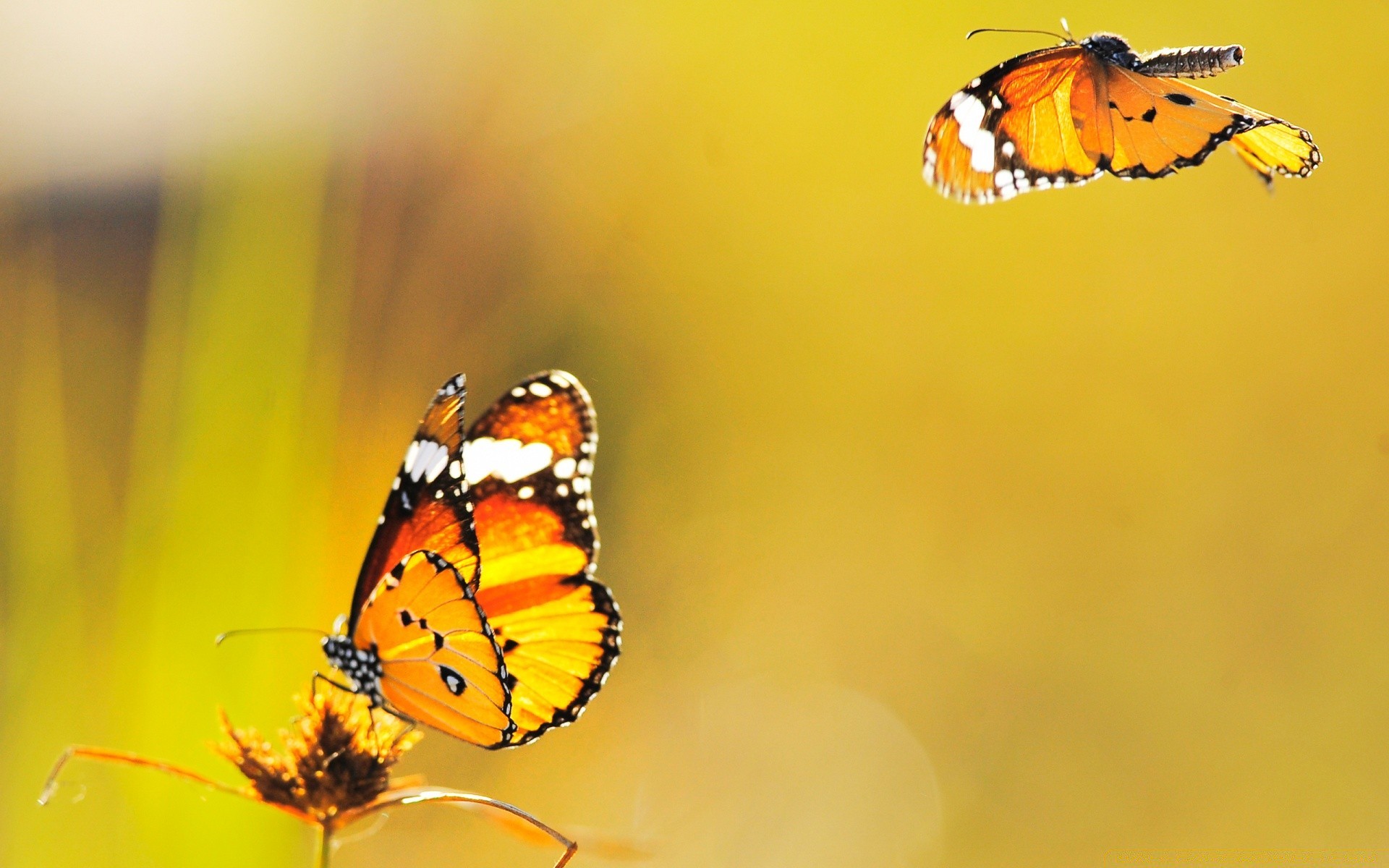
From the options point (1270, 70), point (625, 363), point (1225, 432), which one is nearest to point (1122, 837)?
point (1225, 432)

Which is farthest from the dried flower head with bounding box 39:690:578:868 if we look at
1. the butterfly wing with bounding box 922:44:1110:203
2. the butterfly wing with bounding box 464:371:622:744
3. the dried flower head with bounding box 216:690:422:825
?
the butterfly wing with bounding box 922:44:1110:203

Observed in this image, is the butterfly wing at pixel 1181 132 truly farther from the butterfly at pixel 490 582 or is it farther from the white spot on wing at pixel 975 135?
the butterfly at pixel 490 582

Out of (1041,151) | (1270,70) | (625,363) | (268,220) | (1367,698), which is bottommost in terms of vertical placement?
(1367,698)

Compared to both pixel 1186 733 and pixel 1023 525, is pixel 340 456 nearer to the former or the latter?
pixel 1023 525

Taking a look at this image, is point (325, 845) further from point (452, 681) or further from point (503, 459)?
point (503, 459)

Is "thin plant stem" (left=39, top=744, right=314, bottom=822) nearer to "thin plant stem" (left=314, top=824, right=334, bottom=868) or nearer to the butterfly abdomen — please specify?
"thin plant stem" (left=314, top=824, right=334, bottom=868)

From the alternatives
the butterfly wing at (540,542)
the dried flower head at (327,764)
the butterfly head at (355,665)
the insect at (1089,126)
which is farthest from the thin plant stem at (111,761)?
the insect at (1089,126)
